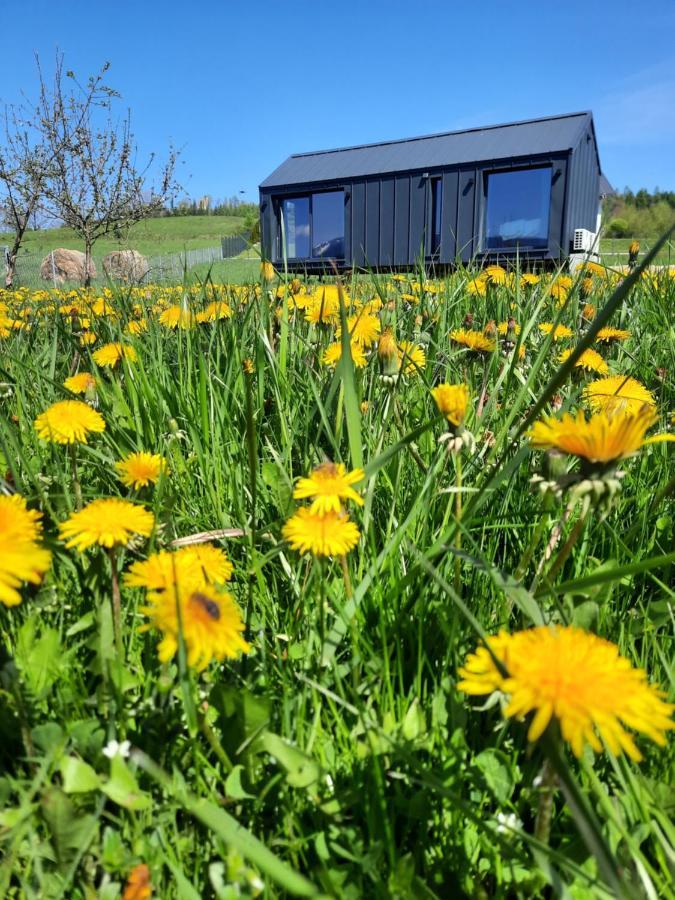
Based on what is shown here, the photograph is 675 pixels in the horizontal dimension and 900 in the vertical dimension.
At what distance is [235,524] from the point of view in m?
1.24

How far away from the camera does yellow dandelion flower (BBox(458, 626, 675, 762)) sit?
465 mm

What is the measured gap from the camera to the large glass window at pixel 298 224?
20344 millimetres

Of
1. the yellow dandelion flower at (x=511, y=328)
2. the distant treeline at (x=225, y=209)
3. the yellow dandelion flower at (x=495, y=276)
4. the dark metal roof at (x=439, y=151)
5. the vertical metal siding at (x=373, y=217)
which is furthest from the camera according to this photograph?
the distant treeline at (x=225, y=209)

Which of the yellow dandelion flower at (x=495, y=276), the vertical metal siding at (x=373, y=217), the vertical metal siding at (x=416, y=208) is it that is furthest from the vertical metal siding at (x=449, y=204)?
the yellow dandelion flower at (x=495, y=276)

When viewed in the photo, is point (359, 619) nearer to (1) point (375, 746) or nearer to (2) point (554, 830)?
(1) point (375, 746)

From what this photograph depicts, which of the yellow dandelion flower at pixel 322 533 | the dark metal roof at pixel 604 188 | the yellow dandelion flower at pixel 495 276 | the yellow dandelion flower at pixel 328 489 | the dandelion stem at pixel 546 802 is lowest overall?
the dandelion stem at pixel 546 802

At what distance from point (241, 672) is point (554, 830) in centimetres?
44

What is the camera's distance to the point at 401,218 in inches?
732

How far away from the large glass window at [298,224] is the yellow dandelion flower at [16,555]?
2066 centimetres

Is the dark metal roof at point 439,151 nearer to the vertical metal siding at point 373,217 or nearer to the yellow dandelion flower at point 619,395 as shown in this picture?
the vertical metal siding at point 373,217

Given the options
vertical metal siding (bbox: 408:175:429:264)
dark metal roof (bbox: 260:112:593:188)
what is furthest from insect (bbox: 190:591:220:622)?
dark metal roof (bbox: 260:112:593:188)

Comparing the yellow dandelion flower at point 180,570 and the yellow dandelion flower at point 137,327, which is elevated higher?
the yellow dandelion flower at point 137,327

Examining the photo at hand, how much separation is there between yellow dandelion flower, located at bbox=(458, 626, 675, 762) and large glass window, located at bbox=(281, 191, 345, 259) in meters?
19.9

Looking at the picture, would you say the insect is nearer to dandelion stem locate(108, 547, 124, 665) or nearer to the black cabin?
dandelion stem locate(108, 547, 124, 665)
